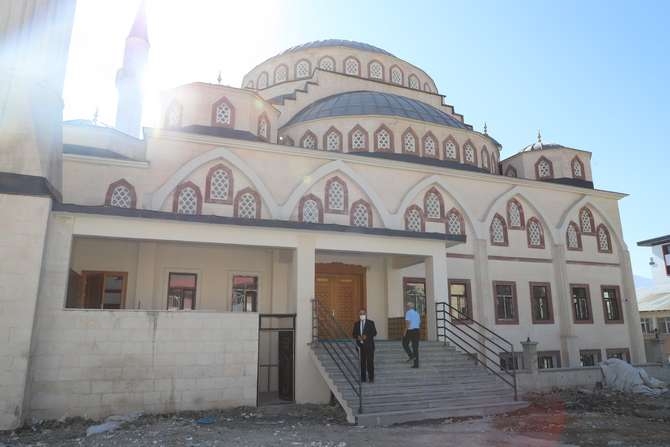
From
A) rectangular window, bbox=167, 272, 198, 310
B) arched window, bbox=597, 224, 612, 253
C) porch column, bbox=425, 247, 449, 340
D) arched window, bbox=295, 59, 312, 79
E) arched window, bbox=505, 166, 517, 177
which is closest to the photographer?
porch column, bbox=425, 247, 449, 340

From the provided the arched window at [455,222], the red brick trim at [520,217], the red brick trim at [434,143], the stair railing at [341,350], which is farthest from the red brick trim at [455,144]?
the stair railing at [341,350]

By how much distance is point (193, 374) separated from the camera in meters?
9.01

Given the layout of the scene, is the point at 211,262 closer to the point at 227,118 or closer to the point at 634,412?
the point at 227,118

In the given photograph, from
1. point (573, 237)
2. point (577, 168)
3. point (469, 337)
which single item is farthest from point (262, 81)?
point (469, 337)

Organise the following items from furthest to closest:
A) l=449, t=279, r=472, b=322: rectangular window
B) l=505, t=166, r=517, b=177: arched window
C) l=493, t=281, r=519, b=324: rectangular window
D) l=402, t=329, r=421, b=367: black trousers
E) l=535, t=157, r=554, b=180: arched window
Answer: l=505, t=166, r=517, b=177: arched window < l=535, t=157, r=554, b=180: arched window < l=493, t=281, r=519, b=324: rectangular window < l=449, t=279, r=472, b=322: rectangular window < l=402, t=329, r=421, b=367: black trousers

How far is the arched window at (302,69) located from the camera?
23188 millimetres

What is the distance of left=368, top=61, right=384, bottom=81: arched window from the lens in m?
23.6

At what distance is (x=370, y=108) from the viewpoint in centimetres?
1855

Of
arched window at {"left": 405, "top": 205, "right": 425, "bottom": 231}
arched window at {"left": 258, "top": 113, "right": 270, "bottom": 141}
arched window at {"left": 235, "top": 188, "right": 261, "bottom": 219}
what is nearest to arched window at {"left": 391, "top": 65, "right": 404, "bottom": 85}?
arched window at {"left": 258, "top": 113, "right": 270, "bottom": 141}

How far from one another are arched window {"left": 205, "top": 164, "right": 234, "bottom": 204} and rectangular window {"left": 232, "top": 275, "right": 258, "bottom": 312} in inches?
89.7

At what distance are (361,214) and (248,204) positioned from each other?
356 cm

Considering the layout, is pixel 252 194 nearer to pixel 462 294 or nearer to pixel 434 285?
pixel 434 285

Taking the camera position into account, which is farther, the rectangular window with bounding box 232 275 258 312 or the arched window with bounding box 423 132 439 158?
the arched window with bounding box 423 132 439 158

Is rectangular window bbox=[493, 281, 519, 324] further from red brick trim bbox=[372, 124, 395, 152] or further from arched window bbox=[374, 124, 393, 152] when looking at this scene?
arched window bbox=[374, 124, 393, 152]
